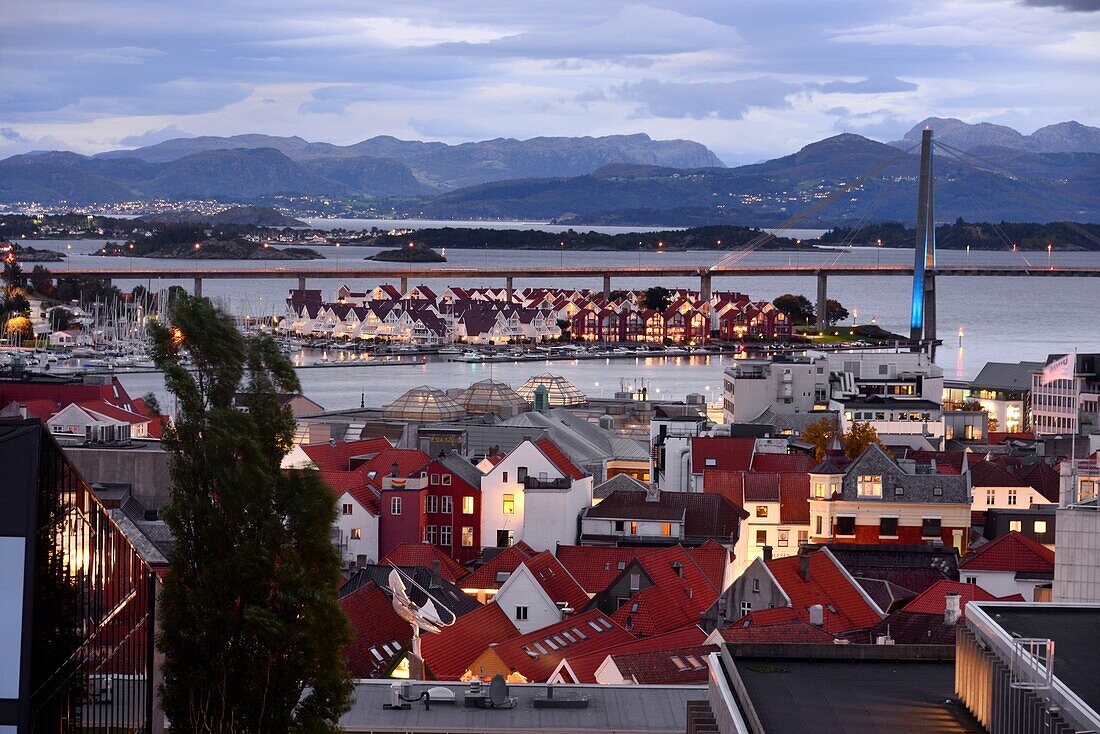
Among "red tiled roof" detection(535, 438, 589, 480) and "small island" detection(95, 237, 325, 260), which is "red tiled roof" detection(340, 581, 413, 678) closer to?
"red tiled roof" detection(535, 438, 589, 480)

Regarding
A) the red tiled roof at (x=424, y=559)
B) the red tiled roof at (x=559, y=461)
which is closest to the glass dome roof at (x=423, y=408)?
the red tiled roof at (x=559, y=461)

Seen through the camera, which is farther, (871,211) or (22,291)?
(871,211)

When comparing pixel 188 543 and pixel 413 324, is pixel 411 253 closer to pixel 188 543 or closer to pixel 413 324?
Answer: pixel 413 324

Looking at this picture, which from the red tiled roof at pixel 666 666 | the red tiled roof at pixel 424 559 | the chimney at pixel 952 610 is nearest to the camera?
the red tiled roof at pixel 666 666

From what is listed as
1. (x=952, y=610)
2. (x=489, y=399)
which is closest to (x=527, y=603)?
(x=952, y=610)

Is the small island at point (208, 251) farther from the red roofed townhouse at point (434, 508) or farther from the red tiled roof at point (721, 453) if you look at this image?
the red roofed townhouse at point (434, 508)

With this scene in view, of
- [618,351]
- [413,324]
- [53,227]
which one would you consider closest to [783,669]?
[618,351]
